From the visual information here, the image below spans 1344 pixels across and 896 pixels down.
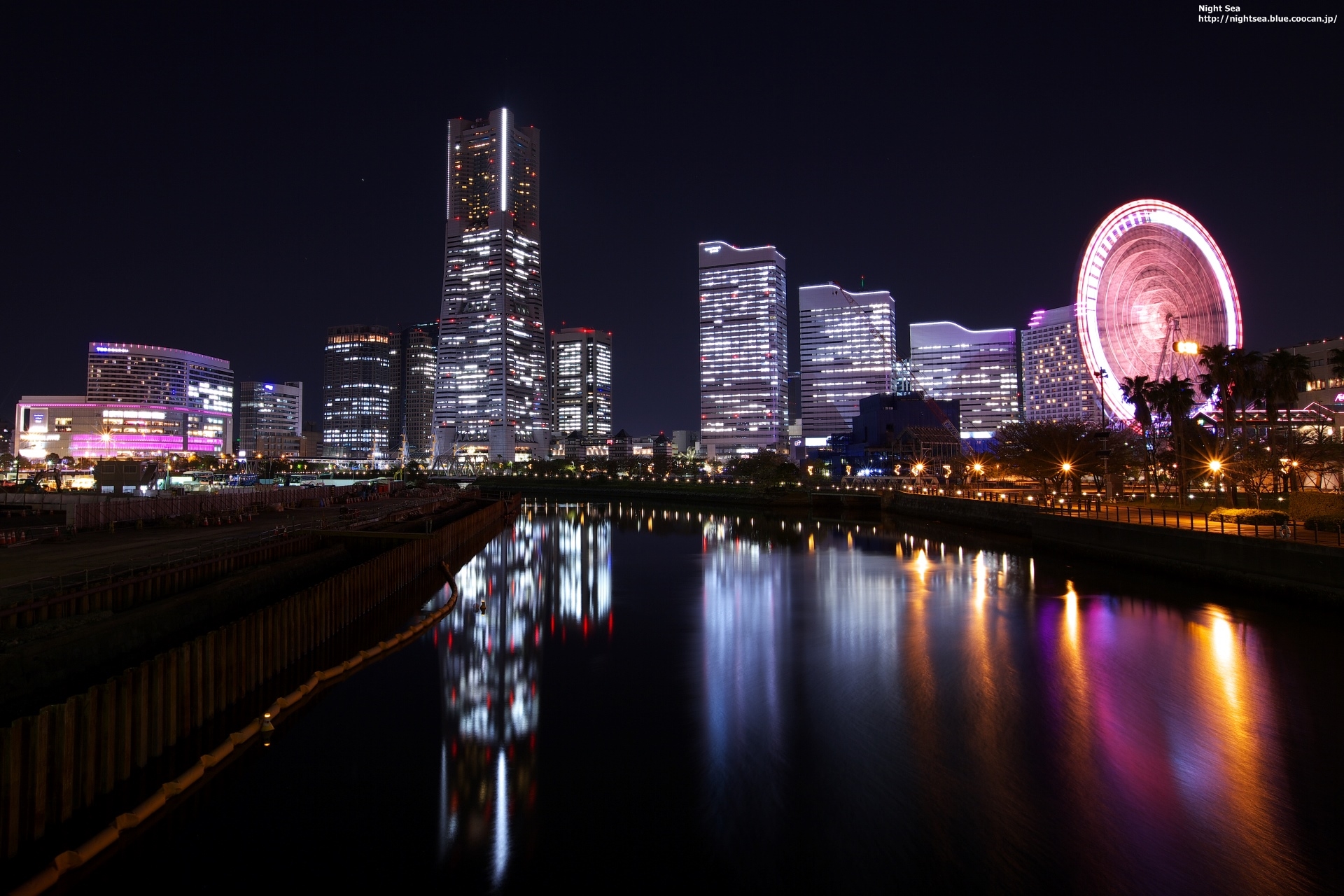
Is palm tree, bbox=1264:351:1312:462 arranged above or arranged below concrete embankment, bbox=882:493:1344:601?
above

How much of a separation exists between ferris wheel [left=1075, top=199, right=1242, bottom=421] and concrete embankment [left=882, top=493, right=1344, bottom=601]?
16008 millimetres

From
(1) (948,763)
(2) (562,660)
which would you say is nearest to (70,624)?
(2) (562,660)

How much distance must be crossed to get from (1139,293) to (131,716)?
71.2 meters

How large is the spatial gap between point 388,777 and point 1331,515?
39083 mm

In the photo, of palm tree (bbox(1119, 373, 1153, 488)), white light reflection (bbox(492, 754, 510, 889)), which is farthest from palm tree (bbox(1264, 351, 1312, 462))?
white light reflection (bbox(492, 754, 510, 889))

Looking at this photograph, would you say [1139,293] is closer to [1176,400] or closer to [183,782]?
[1176,400]

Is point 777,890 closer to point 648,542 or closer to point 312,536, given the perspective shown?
point 312,536

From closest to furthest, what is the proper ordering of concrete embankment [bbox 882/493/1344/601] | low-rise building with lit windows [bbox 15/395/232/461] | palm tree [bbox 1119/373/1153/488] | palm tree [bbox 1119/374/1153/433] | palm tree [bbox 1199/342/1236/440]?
1. concrete embankment [bbox 882/493/1344/601]
2. palm tree [bbox 1199/342/1236/440]
3. palm tree [bbox 1119/373/1153/488]
4. palm tree [bbox 1119/374/1153/433]
5. low-rise building with lit windows [bbox 15/395/232/461]

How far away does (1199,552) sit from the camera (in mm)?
33000

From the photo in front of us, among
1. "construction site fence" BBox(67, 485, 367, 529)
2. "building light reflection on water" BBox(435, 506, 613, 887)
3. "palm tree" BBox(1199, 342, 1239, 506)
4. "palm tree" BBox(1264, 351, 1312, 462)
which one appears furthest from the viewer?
"palm tree" BBox(1199, 342, 1239, 506)

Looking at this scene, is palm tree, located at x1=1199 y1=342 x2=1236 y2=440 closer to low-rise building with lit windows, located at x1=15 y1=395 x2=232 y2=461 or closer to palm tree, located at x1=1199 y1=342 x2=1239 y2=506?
palm tree, located at x1=1199 y1=342 x2=1239 y2=506

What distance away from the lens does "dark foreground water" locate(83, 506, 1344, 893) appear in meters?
11.2

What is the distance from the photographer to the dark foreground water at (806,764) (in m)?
11.2

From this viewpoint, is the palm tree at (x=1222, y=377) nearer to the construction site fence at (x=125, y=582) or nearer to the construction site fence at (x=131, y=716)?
the construction site fence at (x=131, y=716)
